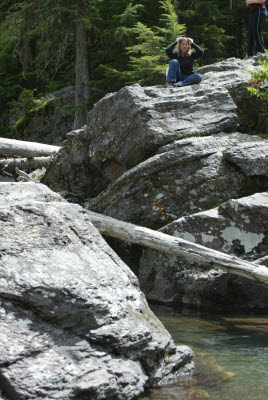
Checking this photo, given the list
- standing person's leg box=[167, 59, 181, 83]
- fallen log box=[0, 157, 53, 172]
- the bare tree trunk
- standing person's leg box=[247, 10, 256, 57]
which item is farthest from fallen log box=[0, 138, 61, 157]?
standing person's leg box=[247, 10, 256, 57]

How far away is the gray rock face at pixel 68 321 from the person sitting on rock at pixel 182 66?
26.8 ft

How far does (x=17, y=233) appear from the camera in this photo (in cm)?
489

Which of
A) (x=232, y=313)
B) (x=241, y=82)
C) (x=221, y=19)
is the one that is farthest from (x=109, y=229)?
(x=221, y=19)

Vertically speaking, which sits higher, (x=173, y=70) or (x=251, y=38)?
(x=251, y=38)

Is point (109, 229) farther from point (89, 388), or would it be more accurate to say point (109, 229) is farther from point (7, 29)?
point (7, 29)

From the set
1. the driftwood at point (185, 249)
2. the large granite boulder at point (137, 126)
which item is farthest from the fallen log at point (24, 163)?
the driftwood at point (185, 249)

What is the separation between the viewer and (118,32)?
17781 millimetres

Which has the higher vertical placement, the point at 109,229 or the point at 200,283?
the point at 109,229

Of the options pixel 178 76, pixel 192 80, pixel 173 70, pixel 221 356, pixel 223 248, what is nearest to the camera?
pixel 221 356

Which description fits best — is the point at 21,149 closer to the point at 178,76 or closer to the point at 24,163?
the point at 24,163

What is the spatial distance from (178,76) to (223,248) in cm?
589

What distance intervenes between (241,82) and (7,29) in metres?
12.8

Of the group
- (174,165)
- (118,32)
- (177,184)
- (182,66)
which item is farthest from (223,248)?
(118,32)

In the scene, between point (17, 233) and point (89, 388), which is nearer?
point (89, 388)
